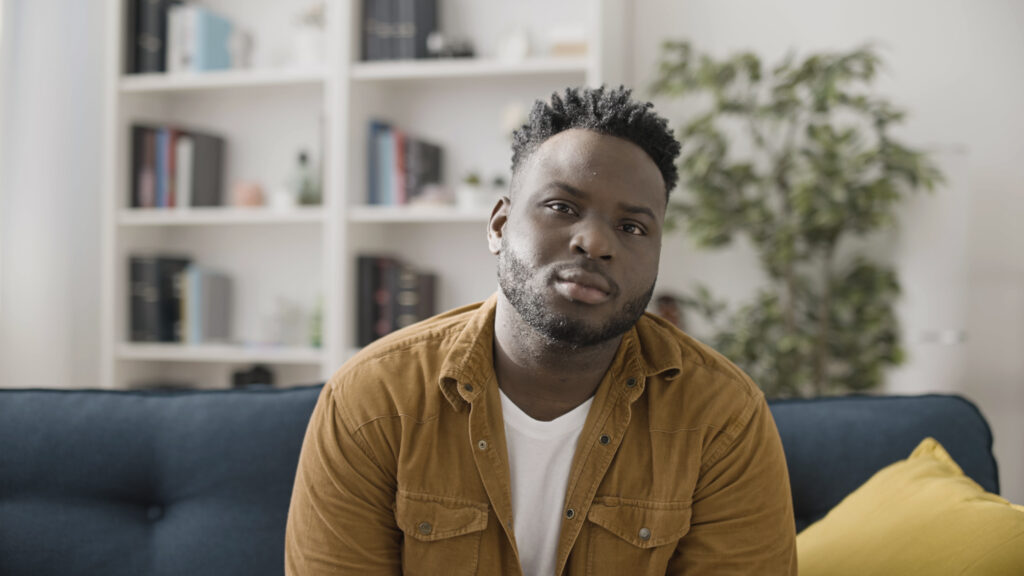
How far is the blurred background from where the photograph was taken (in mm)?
3068

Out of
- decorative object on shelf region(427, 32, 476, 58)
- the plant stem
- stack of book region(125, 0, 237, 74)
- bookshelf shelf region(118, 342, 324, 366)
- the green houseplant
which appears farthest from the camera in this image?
stack of book region(125, 0, 237, 74)

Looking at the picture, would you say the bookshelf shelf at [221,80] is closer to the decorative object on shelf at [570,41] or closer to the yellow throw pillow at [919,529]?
the decorative object on shelf at [570,41]

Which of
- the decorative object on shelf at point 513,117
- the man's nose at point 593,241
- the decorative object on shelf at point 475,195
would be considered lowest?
the man's nose at point 593,241

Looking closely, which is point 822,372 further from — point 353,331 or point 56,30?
point 56,30

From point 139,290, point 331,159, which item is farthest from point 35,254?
point 331,159

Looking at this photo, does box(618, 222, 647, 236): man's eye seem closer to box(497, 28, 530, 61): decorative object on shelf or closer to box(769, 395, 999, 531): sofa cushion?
box(769, 395, 999, 531): sofa cushion

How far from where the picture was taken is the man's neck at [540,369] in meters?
1.31

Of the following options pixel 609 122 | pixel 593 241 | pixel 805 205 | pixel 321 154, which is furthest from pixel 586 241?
pixel 321 154

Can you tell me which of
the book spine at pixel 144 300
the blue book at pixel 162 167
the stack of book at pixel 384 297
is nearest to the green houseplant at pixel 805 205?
the stack of book at pixel 384 297

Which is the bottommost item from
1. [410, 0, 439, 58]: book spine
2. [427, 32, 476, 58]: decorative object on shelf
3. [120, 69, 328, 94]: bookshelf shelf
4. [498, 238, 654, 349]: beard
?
[498, 238, 654, 349]: beard

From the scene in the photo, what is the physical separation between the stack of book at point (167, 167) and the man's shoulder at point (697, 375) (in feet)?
8.15

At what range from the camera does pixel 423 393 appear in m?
1.31

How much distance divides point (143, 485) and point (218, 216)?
75.9 inches

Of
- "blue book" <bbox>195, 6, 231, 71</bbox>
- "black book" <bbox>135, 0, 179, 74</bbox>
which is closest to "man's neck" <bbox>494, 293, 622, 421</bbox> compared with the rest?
"blue book" <bbox>195, 6, 231, 71</bbox>
